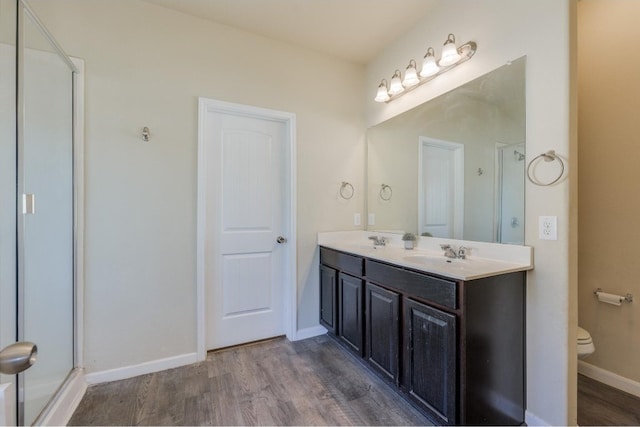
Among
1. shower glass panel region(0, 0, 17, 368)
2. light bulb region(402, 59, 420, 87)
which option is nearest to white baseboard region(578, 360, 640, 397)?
light bulb region(402, 59, 420, 87)

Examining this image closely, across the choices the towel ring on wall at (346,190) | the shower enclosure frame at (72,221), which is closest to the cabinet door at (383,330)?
the towel ring on wall at (346,190)

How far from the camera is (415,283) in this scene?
5.34ft

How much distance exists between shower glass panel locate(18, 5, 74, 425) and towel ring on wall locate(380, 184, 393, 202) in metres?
2.37

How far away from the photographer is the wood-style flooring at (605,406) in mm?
1560

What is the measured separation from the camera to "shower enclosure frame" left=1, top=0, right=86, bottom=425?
1337 millimetres

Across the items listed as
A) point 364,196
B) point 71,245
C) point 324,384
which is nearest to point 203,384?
point 324,384

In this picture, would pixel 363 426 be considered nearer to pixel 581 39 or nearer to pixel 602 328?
pixel 602 328

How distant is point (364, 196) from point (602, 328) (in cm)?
200

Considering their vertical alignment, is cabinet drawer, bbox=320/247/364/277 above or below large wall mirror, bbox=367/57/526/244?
below

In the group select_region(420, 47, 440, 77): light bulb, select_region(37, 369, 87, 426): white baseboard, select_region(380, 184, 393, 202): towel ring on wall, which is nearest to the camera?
select_region(37, 369, 87, 426): white baseboard

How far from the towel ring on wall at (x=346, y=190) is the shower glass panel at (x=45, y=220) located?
206cm

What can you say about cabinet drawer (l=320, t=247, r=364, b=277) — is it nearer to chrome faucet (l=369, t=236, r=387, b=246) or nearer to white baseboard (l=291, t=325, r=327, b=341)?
chrome faucet (l=369, t=236, r=387, b=246)

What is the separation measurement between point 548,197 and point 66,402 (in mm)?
2878

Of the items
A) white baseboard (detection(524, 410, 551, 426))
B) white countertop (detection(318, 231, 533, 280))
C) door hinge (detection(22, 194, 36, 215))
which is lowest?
white baseboard (detection(524, 410, 551, 426))
